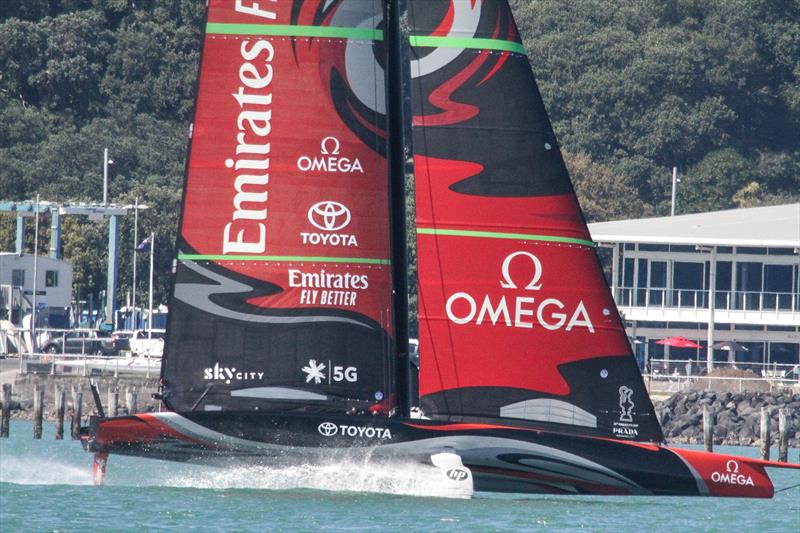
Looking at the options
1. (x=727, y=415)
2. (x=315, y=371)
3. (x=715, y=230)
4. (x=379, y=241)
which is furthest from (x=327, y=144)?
(x=715, y=230)

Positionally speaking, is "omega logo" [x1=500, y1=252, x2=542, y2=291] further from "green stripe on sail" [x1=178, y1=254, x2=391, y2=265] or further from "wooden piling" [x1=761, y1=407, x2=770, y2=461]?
"wooden piling" [x1=761, y1=407, x2=770, y2=461]

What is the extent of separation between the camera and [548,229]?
17844mm

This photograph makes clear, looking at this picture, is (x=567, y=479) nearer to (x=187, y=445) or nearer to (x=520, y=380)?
(x=520, y=380)

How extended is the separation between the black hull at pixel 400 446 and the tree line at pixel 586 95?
54.6m

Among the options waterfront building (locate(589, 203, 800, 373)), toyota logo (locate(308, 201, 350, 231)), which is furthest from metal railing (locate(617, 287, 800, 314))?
toyota logo (locate(308, 201, 350, 231))

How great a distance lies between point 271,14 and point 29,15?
221 feet

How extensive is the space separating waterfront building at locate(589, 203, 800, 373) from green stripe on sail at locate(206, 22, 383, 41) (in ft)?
111

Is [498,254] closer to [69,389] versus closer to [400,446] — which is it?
[400,446]

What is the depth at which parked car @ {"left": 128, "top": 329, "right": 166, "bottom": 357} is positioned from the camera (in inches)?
1977

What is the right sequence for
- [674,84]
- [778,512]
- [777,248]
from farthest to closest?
[674,84], [777,248], [778,512]

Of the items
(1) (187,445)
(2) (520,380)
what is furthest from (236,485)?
(2) (520,380)

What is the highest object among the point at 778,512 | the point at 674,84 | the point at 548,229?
the point at 674,84

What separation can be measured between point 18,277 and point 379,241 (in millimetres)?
41086

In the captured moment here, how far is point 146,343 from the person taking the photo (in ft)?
167
